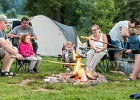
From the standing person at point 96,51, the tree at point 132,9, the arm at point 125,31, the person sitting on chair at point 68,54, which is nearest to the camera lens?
the standing person at point 96,51

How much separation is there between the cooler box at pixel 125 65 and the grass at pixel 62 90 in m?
0.90

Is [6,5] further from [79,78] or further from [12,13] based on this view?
[79,78]

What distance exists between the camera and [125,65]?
283 inches

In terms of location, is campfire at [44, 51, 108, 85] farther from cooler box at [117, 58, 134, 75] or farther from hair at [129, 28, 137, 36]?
Result: hair at [129, 28, 137, 36]

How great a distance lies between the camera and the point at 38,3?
81.0 ft

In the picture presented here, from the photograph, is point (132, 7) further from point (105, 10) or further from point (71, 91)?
point (71, 91)

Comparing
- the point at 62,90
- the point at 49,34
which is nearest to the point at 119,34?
the point at 62,90

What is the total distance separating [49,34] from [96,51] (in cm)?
487

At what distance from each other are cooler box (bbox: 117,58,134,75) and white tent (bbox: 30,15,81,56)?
172 inches

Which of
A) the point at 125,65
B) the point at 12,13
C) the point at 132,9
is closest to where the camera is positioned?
the point at 125,65

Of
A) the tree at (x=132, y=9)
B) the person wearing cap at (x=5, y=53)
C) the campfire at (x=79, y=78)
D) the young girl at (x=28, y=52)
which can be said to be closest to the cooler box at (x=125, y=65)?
the campfire at (x=79, y=78)

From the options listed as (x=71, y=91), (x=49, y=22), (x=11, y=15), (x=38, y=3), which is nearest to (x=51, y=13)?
(x=38, y=3)

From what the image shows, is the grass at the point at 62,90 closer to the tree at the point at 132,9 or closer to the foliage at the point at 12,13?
the tree at the point at 132,9

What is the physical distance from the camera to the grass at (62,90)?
448 cm
